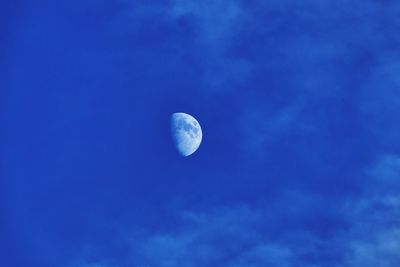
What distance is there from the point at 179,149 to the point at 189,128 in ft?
6.49

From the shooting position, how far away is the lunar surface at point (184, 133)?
32.4 metres

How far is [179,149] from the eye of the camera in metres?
32.8

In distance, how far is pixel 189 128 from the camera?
109ft

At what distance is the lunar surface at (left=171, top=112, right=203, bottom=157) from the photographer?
32438mm

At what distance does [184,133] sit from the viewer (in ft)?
107
